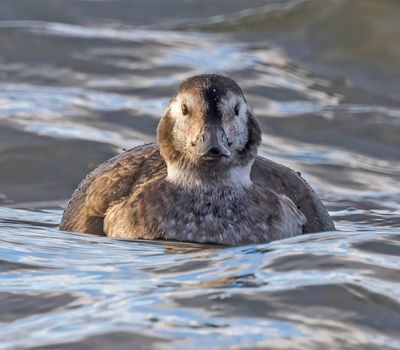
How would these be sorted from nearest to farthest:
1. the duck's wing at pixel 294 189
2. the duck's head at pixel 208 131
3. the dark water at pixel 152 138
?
1. the dark water at pixel 152 138
2. the duck's head at pixel 208 131
3. the duck's wing at pixel 294 189

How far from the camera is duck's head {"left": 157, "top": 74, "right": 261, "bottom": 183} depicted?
886 centimetres

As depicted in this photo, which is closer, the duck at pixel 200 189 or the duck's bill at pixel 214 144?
the duck's bill at pixel 214 144

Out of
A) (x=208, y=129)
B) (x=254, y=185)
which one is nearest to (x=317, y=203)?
(x=254, y=185)

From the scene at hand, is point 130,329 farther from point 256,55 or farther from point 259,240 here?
point 256,55

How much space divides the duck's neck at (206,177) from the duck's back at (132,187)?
10.7 inches

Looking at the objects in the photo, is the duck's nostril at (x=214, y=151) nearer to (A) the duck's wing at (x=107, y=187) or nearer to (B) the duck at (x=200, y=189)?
(B) the duck at (x=200, y=189)

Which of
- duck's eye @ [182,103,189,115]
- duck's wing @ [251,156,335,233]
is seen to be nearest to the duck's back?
duck's wing @ [251,156,335,233]

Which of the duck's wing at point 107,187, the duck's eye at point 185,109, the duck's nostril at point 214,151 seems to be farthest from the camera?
the duck's wing at point 107,187

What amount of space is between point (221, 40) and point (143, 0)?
1.85 meters

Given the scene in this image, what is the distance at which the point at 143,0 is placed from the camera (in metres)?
19.0

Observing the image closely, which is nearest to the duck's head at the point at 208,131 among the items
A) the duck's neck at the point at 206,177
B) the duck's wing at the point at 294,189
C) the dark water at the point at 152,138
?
the duck's neck at the point at 206,177

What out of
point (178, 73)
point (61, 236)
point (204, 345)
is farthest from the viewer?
point (178, 73)

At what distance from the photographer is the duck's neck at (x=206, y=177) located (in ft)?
30.8

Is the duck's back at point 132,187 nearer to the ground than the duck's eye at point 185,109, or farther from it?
nearer to the ground
